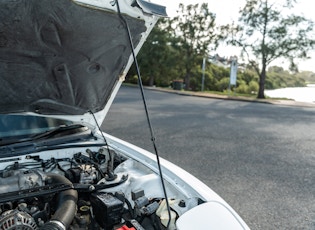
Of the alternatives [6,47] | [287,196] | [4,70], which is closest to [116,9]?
[6,47]

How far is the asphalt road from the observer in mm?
3473

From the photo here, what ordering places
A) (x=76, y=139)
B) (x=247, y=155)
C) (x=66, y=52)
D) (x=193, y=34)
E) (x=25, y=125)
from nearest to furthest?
(x=66, y=52) → (x=25, y=125) → (x=76, y=139) → (x=247, y=155) → (x=193, y=34)

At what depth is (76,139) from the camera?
248 centimetres

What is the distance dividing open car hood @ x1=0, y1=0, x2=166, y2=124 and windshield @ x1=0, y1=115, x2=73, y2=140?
217mm

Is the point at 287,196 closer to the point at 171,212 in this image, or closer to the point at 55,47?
the point at 171,212

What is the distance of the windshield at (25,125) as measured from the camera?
2.25 meters

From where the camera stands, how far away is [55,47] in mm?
1715

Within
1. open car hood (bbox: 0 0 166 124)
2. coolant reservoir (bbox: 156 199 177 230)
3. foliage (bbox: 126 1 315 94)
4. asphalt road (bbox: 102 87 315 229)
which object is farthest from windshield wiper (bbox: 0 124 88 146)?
foliage (bbox: 126 1 315 94)

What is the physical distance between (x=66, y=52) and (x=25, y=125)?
0.94m

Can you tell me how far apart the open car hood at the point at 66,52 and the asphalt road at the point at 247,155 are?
2.31m

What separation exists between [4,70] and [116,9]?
0.83 meters

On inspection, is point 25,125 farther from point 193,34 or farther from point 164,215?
point 193,34

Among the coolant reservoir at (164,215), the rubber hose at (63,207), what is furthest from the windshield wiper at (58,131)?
the coolant reservoir at (164,215)

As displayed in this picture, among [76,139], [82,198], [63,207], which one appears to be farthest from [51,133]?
[63,207]
